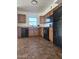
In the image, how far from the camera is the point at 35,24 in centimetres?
988

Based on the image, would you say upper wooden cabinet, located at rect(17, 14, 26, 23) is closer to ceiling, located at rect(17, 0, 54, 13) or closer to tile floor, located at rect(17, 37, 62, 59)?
ceiling, located at rect(17, 0, 54, 13)

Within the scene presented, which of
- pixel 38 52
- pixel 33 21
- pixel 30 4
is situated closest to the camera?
pixel 38 52

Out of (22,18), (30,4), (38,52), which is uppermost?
(30,4)

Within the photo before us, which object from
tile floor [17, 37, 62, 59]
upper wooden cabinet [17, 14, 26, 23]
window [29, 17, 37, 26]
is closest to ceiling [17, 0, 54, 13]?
upper wooden cabinet [17, 14, 26, 23]

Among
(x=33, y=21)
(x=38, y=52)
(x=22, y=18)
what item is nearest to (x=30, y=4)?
(x=22, y=18)

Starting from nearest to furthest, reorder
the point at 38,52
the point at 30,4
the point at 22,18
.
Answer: the point at 38,52 < the point at 30,4 < the point at 22,18

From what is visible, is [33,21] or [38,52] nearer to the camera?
[38,52]

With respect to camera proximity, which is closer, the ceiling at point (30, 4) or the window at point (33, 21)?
the ceiling at point (30, 4)

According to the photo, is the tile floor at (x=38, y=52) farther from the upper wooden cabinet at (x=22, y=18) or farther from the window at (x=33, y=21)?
the window at (x=33, y=21)

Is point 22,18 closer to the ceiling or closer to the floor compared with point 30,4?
closer to the floor

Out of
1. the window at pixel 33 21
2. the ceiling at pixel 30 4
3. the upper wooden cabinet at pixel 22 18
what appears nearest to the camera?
the ceiling at pixel 30 4

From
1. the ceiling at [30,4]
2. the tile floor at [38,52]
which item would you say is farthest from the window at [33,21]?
the tile floor at [38,52]

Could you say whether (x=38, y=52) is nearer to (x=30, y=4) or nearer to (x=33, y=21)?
(x=30, y=4)
